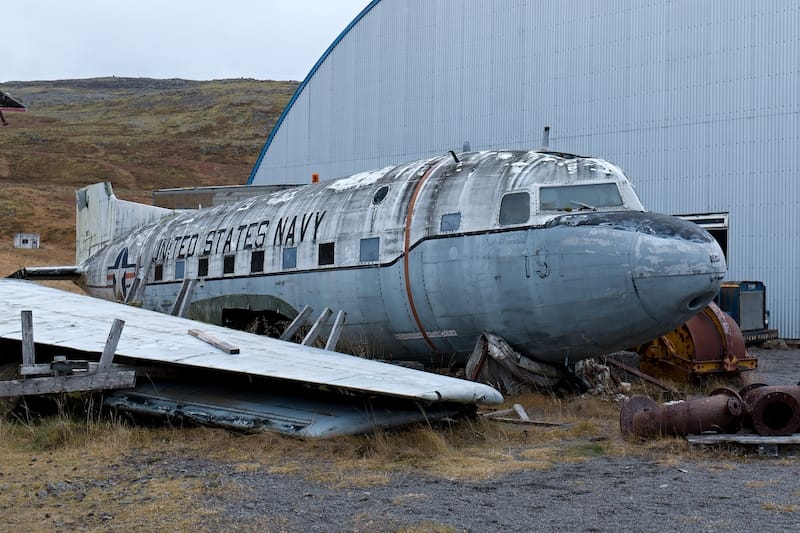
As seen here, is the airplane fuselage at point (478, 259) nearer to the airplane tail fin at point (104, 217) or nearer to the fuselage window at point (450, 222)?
the fuselage window at point (450, 222)

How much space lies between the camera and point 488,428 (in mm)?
10172

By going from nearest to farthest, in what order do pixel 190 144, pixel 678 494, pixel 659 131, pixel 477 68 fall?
pixel 678 494 < pixel 659 131 < pixel 477 68 < pixel 190 144

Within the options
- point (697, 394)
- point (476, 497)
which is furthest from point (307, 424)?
point (697, 394)

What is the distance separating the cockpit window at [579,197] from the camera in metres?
11.8

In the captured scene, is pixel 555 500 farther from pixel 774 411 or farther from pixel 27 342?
pixel 27 342

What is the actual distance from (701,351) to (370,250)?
19.1 ft

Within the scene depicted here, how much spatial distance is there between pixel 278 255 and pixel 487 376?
4.88 meters

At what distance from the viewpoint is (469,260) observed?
12.2 m

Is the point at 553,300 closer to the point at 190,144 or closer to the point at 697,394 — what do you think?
the point at 697,394

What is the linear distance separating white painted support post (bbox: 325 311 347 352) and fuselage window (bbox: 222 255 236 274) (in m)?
3.22

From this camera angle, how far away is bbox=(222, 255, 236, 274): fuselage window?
16078 mm

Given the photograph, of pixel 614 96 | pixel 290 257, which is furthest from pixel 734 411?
pixel 614 96

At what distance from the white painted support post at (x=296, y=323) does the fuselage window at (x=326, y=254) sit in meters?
0.84

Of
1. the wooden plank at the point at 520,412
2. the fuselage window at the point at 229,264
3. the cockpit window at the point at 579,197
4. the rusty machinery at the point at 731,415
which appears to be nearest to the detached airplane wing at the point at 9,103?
the fuselage window at the point at 229,264
